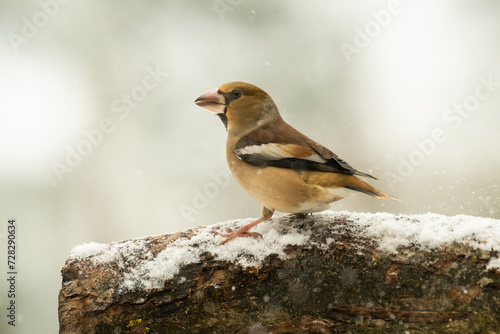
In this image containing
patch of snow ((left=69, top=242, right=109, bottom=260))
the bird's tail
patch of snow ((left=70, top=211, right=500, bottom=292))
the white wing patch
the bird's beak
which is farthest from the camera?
the bird's beak

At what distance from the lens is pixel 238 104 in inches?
160

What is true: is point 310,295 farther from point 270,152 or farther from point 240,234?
point 270,152

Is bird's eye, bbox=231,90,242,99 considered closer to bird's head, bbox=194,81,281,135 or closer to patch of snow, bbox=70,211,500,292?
bird's head, bbox=194,81,281,135

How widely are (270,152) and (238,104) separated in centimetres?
65

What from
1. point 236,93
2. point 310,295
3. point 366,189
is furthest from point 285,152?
point 310,295

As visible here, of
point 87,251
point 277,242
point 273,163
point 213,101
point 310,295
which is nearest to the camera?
point 310,295

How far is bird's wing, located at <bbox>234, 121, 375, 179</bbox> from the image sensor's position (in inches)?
137

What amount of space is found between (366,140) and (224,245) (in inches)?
174

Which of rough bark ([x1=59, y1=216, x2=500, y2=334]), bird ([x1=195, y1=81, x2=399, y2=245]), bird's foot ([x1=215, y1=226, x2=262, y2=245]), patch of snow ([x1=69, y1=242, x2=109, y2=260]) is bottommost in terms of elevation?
rough bark ([x1=59, y1=216, x2=500, y2=334])

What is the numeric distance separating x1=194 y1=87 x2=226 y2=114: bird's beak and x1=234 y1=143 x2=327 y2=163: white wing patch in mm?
511

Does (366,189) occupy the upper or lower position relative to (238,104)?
lower

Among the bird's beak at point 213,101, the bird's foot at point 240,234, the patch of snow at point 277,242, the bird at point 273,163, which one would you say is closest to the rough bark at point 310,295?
the patch of snow at point 277,242

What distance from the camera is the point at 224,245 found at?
3.21 m

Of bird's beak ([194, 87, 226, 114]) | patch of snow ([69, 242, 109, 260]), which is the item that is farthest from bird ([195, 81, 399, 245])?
patch of snow ([69, 242, 109, 260])
